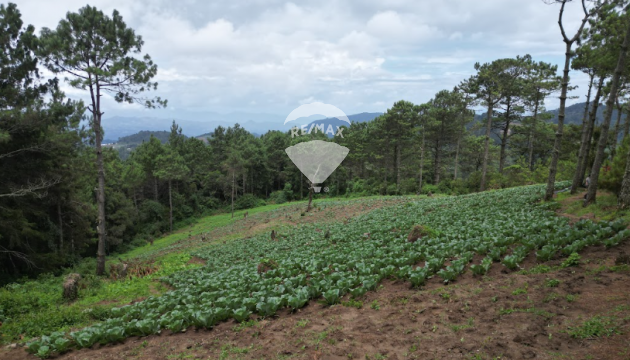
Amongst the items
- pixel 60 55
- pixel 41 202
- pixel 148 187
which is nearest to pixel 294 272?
pixel 60 55

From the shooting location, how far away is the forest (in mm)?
14016

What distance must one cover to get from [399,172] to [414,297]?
140 feet

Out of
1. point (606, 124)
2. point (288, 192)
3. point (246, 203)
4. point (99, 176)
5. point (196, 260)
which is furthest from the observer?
point (288, 192)

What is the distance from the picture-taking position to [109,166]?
140 feet

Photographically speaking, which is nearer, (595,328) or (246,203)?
(595,328)

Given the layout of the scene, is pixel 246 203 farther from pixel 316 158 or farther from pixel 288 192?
pixel 316 158

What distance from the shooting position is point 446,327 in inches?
210

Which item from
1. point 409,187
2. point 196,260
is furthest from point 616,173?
point 409,187

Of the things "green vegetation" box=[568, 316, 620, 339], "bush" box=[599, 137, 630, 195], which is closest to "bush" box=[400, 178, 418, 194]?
"bush" box=[599, 137, 630, 195]

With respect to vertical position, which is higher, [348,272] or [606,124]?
[606,124]

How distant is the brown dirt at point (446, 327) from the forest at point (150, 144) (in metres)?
6.72

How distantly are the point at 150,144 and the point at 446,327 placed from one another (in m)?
56.7

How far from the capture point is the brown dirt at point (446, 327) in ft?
15.1

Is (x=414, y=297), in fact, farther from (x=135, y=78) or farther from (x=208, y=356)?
(x=135, y=78)
